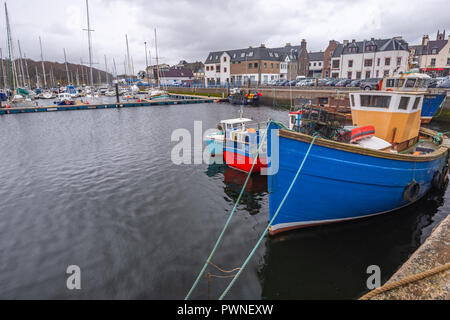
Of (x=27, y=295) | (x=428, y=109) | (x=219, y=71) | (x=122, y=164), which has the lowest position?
(x=27, y=295)

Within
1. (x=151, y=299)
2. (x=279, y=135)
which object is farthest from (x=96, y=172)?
(x=279, y=135)

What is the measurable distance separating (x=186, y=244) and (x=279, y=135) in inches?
197

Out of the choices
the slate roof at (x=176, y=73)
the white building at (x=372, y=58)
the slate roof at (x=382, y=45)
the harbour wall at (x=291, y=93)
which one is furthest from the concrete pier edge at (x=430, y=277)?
the slate roof at (x=176, y=73)

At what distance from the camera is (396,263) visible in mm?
8234

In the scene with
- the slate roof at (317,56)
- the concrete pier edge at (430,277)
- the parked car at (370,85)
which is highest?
the slate roof at (317,56)

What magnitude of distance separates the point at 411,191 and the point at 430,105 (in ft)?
90.0

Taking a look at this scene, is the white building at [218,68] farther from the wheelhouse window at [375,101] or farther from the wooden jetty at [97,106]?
the wheelhouse window at [375,101]

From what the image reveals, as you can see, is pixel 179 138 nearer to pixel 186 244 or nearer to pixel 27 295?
pixel 186 244

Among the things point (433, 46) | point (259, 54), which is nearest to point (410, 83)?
point (259, 54)

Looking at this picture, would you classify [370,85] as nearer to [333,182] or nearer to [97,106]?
[333,182]

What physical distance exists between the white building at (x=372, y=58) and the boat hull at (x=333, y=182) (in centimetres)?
5676

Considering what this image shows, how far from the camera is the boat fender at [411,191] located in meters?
9.80

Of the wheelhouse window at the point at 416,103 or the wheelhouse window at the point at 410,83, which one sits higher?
the wheelhouse window at the point at 410,83

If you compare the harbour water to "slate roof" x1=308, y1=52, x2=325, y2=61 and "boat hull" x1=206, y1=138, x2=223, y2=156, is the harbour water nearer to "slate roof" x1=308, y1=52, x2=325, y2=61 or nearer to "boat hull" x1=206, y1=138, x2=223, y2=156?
"boat hull" x1=206, y1=138, x2=223, y2=156
